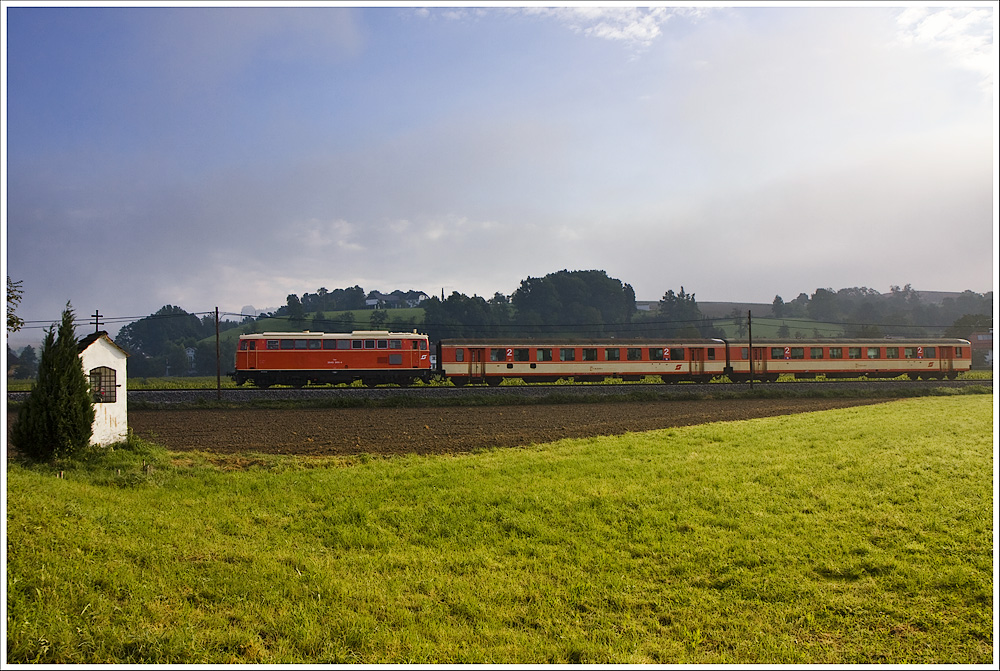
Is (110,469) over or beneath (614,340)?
beneath

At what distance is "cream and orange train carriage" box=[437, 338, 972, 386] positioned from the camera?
29.0 meters

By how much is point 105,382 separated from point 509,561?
27.9 ft

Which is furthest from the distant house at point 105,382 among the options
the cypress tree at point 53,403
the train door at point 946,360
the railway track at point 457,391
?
the train door at point 946,360

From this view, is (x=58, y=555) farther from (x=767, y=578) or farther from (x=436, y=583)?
(x=767, y=578)

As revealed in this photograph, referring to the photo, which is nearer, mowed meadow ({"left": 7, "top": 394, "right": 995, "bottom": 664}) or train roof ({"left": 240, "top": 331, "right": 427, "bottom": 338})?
mowed meadow ({"left": 7, "top": 394, "right": 995, "bottom": 664})

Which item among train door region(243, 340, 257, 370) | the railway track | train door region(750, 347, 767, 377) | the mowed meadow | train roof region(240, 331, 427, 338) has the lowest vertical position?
the mowed meadow

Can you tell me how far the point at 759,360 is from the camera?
31219mm

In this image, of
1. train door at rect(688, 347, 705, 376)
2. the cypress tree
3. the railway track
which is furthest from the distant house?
train door at rect(688, 347, 705, 376)

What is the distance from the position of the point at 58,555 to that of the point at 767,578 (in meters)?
7.35

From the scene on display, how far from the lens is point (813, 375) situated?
31844 mm

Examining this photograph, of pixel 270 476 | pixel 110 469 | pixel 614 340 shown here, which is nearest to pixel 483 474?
pixel 270 476

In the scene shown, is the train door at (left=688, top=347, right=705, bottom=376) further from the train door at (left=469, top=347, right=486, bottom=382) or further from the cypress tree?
the cypress tree

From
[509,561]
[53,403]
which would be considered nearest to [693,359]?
[509,561]

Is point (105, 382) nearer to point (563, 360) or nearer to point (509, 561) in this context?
point (509, 561)
